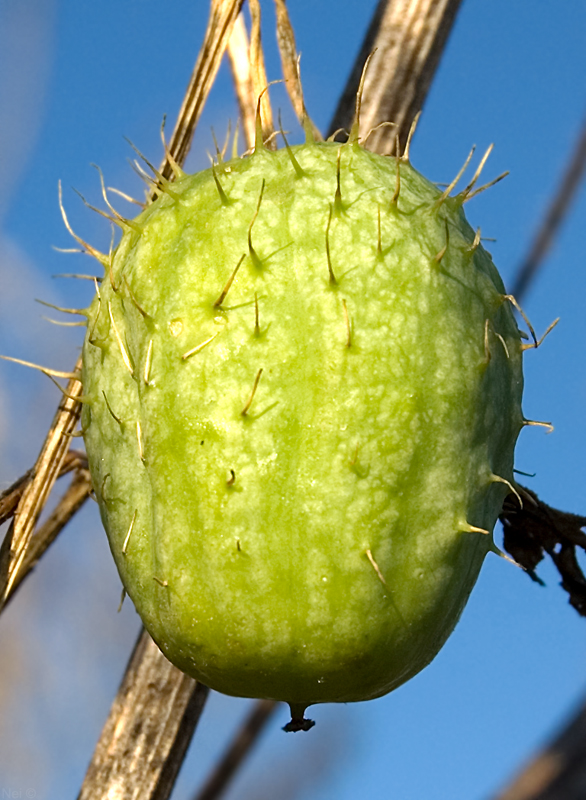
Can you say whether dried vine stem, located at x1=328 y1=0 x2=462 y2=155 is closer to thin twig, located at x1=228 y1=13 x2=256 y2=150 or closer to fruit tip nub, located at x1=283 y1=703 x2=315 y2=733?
thin twig, located at x1=228 y1=13 x2=256 y2=150

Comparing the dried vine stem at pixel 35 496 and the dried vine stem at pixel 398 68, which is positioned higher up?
the dried vine stem at pixel 398 68

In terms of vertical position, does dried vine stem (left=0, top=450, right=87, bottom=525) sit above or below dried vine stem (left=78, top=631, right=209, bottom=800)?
above

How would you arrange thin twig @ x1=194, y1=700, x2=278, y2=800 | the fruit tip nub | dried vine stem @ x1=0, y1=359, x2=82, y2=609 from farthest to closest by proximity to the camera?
thin twig @ x1=194, y1=700, x2=278, y2=800
dried vine stem @ x1=0, y1=359, x2=82, y2=609
the fruit tip nub

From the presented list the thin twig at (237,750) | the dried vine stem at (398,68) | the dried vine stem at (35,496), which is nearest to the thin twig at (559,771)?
the thin twig at (237,750)

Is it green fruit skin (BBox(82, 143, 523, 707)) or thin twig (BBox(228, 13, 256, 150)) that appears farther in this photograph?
thin twig (BBox(228, 13, 256, 150))

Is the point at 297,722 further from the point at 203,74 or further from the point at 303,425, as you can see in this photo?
the point at 203,74

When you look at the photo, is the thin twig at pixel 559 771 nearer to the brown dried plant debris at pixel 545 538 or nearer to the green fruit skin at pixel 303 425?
the green fruit skin at pixel 303 425

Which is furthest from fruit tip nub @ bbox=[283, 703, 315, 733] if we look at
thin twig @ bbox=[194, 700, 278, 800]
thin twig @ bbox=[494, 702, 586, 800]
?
thin twig @ bbox=[494, 702, 586, 800]
